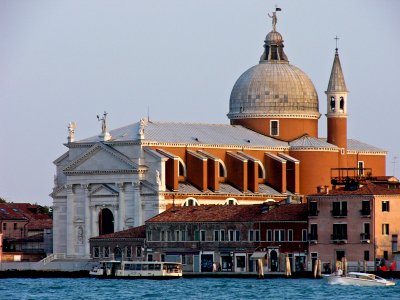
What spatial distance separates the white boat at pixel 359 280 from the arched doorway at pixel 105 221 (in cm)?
2678

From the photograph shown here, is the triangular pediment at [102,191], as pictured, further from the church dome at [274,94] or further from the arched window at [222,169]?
the church dome at [274,94]

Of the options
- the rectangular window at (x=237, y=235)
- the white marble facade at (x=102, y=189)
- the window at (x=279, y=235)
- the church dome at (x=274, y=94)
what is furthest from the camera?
the church dome at (x=274, y=94)

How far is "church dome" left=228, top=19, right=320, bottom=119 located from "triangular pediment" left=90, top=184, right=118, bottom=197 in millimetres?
12193

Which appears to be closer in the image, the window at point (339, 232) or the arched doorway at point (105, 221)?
the window at point (339, 232)

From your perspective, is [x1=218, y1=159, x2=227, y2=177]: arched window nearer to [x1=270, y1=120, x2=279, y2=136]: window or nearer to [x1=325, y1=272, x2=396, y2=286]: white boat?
[x1=270, y1=120, x2=279, y2=136]: window

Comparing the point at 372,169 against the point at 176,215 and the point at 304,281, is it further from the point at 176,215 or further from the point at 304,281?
the point at 304,281

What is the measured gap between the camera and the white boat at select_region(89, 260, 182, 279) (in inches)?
4173

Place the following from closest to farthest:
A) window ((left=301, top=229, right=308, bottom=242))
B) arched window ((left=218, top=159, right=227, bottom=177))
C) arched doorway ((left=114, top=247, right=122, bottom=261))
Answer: window ((left=301, top=229, right=308, bottom=242)) < arched doorway ((left=114, top=247, right=122, bottom=261)) < arched window ((left=218, top=159, right=227, bottom=177))

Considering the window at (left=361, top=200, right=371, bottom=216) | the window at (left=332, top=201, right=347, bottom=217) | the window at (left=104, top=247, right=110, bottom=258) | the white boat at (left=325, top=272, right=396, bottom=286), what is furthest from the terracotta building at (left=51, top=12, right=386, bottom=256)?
the white boat at (left=325, top=272, right=396, bottom=286)

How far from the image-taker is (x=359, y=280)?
97438mm

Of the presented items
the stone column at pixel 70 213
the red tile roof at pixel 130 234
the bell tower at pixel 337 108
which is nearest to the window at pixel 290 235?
the red tile roof at pixel 130 234

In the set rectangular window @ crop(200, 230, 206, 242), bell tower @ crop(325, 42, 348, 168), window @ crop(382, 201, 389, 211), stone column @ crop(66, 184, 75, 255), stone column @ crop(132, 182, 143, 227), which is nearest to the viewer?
window @ crop(382, 201, 389, 211)

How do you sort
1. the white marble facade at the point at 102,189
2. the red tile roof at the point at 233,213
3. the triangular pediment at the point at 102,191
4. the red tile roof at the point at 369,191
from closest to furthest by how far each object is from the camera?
the red tile roof at the point at 369,191
the red tile roof at the point at 233,213
the white marble facade at the point at 102,189
the triangular pediment at the point at 102,191

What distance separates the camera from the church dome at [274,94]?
130000mm
